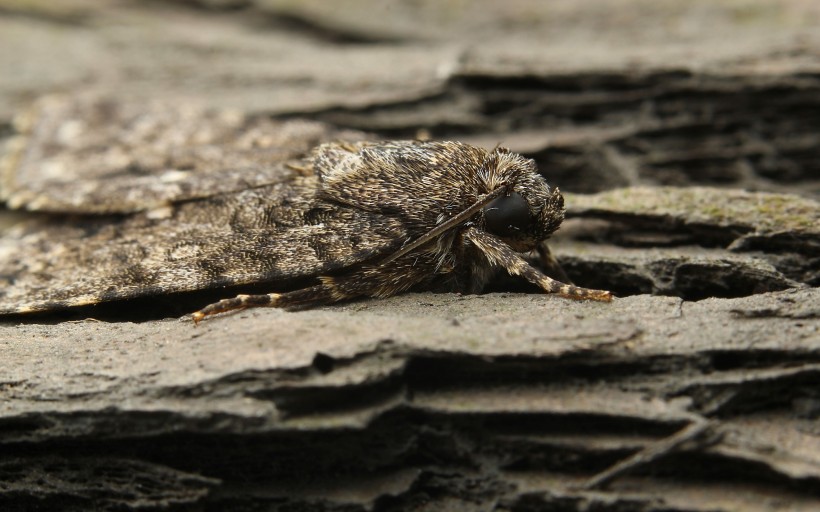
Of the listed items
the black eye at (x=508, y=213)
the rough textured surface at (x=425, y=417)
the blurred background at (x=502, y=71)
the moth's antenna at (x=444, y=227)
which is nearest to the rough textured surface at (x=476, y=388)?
the rough textured surface at (x=425, y=417)

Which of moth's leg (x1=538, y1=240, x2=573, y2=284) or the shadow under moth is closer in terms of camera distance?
the shadow under moth

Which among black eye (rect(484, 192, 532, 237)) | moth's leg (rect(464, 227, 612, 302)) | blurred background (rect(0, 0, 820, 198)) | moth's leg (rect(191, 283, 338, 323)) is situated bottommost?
moth's leg (rect(191, 283, 338, 323))

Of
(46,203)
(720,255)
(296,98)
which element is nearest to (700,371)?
(720,255)

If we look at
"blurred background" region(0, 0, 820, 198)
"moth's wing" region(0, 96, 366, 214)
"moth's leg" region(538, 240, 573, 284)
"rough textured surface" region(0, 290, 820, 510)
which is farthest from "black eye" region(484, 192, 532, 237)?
"blurred background" region(0, 0, 820, 198)

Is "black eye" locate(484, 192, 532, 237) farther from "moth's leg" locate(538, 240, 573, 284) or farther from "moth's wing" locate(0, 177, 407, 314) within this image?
"moth's wing" locate(0, 177, 407, 314)

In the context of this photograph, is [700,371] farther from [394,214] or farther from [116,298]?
[116,298]

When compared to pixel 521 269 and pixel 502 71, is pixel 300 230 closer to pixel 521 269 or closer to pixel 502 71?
pixel 521 269
